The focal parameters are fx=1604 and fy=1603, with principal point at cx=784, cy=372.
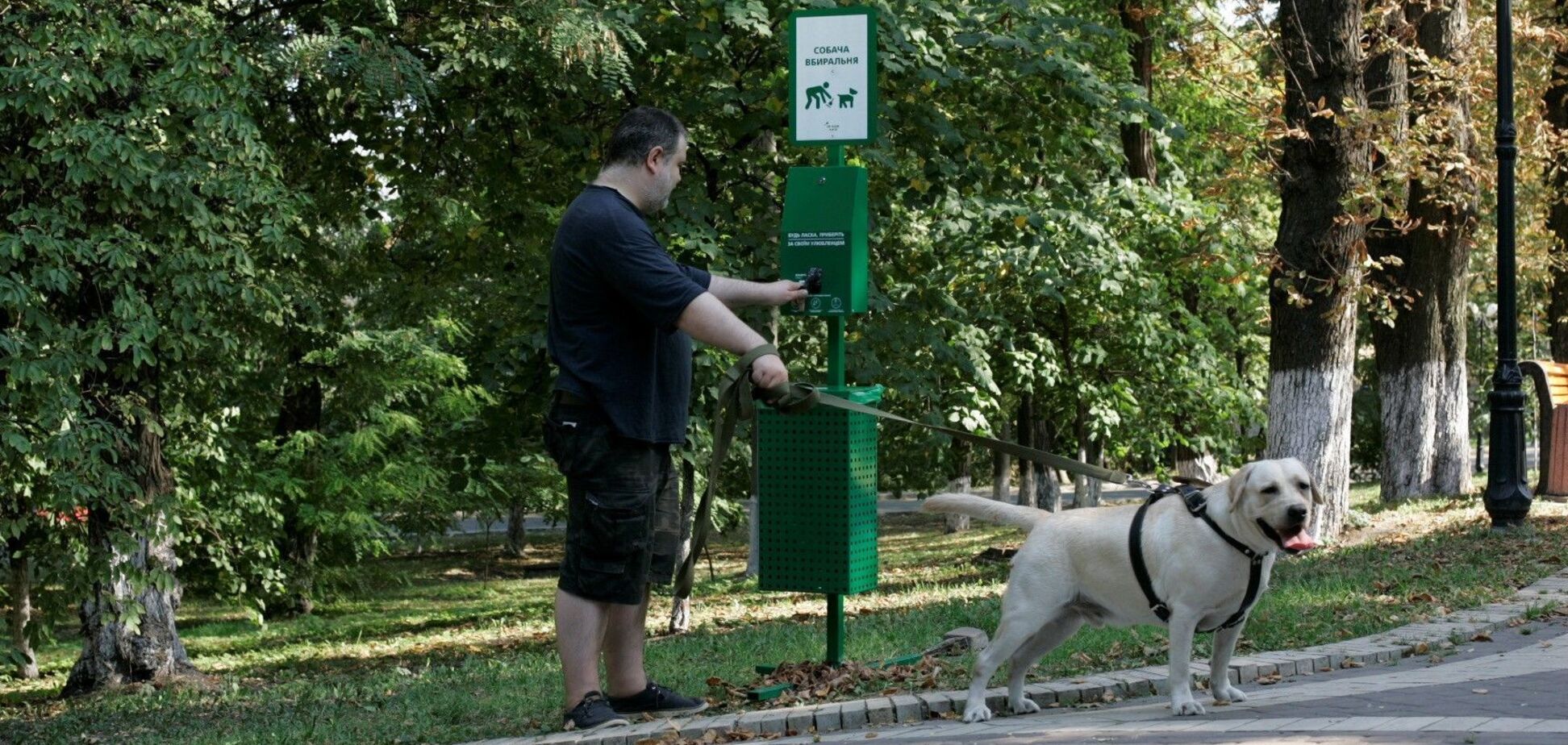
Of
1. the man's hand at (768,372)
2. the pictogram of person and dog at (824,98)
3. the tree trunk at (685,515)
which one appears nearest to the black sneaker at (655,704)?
the man's hand at (768,372)

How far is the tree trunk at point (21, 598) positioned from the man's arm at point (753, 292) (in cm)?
515

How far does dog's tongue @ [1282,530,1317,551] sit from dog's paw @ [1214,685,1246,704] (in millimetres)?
950

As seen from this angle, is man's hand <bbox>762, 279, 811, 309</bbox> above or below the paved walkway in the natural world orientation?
above

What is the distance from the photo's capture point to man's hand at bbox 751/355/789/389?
6.05m

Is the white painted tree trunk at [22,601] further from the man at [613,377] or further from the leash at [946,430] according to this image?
the leash at [946,430]

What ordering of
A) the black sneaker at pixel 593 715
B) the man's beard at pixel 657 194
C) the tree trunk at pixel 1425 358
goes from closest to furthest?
the black sneaker at pixel 593 715, the man's beard at pixel 657 194, the tree trunk at pixel 1425 358

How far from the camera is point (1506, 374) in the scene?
13.9m

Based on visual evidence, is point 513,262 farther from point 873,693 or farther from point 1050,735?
point 1050,735

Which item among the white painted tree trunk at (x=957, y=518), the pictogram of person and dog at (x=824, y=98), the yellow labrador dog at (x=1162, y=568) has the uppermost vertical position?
the pictogram of person and dog at (x=824, y=98)

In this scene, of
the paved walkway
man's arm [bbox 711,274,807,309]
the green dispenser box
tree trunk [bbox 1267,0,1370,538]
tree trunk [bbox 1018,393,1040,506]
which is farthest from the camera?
tree trunk [bbox 1018,393,1040,506]

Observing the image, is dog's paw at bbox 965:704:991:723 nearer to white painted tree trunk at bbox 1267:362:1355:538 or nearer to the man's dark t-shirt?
the man's dark t-shirt

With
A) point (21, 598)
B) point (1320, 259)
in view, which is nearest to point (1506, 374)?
point (1320, 259)

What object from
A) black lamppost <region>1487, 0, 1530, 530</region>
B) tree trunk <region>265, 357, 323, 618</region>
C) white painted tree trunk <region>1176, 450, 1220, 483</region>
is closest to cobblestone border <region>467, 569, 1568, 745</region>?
black lamppost <region>1487, 0, 1530, 530</region>

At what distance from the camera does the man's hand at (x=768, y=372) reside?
605 centimetres
